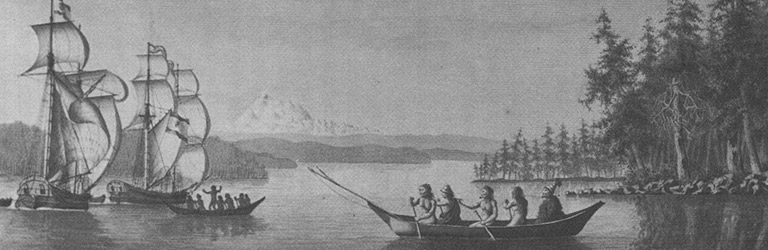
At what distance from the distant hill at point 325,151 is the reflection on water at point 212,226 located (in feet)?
2.21

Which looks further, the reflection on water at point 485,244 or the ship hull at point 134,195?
the ship hull at point 134,195

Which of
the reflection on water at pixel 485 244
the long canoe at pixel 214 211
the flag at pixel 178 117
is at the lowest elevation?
the reflection on water at pixel 485 244

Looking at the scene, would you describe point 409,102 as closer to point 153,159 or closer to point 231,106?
point 231,106

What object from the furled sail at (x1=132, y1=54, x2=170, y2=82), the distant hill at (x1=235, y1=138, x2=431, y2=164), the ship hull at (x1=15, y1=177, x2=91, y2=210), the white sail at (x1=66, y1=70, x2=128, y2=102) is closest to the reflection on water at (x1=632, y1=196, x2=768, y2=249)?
the distant hill at (x1=235, y1=138, x2=431, y2=164)

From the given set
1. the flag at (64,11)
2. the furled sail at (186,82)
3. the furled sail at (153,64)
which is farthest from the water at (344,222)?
the flag at (64,11)

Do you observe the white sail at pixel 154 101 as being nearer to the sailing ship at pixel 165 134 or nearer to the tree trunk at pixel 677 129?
the sailing ship at pixel 165 134

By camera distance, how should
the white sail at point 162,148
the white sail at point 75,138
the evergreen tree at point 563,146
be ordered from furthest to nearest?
1. the white sail at point 162,148
2. the white sail at point 75,138
3. the evergreen tree at point 563,146

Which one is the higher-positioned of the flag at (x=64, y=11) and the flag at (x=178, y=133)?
the flag at (x=64, y=11)

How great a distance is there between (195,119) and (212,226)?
101 cm

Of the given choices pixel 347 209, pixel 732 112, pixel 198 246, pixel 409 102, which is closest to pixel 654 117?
pixel 732 112

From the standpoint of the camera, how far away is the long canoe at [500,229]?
19.5 ft

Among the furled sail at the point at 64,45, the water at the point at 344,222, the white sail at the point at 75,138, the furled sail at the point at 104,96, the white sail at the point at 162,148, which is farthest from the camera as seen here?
the white sail at the point at 162,148

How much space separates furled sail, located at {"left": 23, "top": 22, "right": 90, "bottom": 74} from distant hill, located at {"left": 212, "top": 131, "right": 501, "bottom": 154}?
2.07 meters

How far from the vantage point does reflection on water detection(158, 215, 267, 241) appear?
6.35 metres
